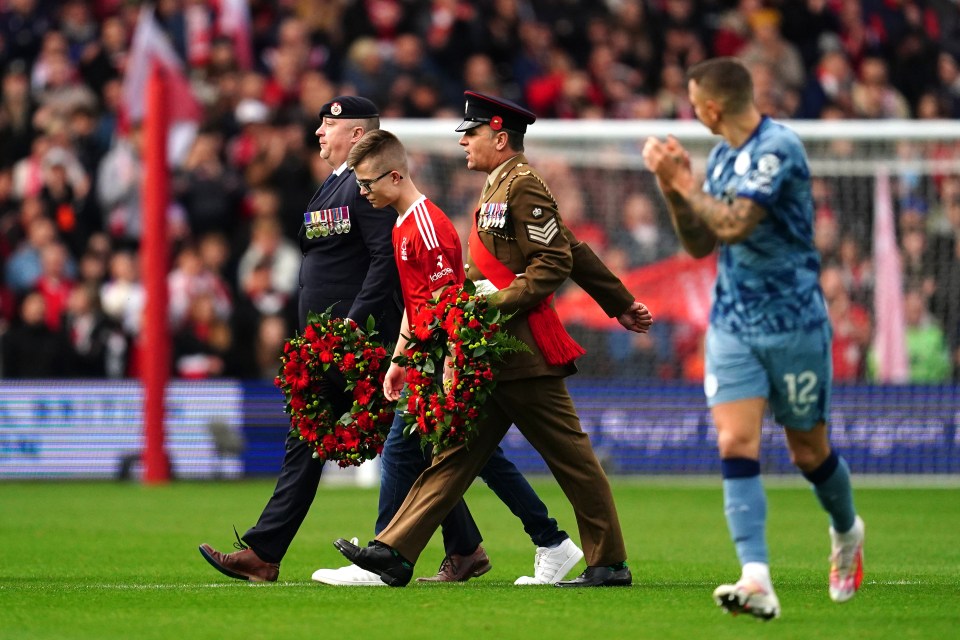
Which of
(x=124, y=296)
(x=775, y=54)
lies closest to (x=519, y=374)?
(x=124, y=296)

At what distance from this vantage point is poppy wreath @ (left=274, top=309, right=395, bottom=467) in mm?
8688

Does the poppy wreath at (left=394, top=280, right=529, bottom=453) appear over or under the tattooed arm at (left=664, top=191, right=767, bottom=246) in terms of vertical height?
under

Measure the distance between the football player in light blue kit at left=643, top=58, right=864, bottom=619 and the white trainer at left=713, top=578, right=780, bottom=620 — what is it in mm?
116

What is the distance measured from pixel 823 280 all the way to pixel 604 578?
1093 cm

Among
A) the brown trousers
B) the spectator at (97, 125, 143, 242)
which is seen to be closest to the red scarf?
the brown trousers

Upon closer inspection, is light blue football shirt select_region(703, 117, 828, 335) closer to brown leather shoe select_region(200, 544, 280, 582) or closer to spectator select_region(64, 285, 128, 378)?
brown leather shoe select_region(200, 544, 280, 582)

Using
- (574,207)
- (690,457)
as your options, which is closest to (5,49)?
(574,207)

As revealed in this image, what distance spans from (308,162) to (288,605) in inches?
502

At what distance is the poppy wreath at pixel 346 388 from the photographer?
8.69 meters

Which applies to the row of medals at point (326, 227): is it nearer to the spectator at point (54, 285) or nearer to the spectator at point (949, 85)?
the spectator at point (54, 285)

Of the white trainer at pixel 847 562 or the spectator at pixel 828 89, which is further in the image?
the spectator at pixel 828 89

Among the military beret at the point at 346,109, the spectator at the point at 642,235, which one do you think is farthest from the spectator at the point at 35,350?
the military beret at the point at 346,109

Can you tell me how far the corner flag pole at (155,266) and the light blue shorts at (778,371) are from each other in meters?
10.6

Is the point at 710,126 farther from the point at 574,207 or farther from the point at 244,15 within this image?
the point at 244,15
